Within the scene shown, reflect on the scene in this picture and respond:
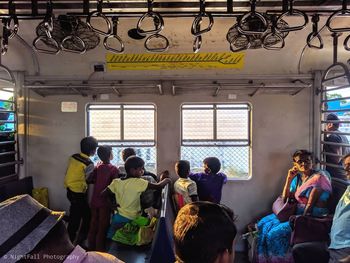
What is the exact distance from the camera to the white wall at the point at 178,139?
3953mm

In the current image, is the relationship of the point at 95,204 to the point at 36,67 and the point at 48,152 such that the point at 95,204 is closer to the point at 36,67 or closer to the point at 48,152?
the point at 48,152

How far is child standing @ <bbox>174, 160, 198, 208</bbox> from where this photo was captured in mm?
3287

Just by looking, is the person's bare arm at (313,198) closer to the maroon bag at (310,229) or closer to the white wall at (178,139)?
the maroon bag at (310,229)

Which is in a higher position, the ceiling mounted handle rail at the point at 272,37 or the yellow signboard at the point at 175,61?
the yellow signboard at the point at 175,61

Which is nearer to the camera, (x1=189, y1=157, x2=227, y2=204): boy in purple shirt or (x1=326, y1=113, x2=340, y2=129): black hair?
(x1=189, y1=157, x2=227, y2=204): boy in purple shirt

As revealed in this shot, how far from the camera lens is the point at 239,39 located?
2715 mm

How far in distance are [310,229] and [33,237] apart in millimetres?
2887

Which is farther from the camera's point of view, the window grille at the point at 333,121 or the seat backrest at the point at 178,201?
the window grille at the point at 333,121

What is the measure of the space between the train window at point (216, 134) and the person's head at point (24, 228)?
3233 mm

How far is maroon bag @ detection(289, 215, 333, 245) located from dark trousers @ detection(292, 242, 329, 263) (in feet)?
0.25

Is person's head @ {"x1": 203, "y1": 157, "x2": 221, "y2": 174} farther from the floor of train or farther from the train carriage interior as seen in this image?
the floor of train

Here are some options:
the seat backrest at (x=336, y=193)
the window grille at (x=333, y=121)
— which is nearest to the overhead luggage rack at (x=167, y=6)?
the window grille at (x=333, y=121)

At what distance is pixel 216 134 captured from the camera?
4031 mm

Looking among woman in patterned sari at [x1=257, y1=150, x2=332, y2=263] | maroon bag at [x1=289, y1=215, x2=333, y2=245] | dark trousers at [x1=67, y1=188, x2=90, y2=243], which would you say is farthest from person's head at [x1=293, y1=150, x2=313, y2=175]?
dark trousers at [x1=67, y1=188, x2=90, y2=243]
